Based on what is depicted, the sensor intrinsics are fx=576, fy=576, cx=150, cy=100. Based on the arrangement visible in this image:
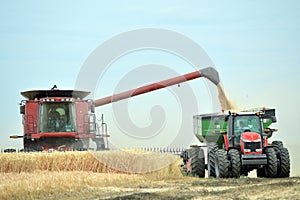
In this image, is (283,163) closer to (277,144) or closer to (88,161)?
(277,144)

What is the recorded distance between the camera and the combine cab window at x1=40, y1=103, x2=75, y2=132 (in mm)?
19130

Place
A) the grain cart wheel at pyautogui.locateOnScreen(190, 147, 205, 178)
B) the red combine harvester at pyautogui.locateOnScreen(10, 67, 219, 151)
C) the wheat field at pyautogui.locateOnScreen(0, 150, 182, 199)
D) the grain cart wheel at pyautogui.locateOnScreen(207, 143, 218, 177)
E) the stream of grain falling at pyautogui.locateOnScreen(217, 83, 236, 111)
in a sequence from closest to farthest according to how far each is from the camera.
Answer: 1. the wheat field at pyautogui.locateOnScreen(0, 150, 182, 199)
2. the grain cart wheel at pyautogui.locateOnScreen(207, 143, 218, 177)
3. the grain cart wheel at pyautogui.locateOnScreen(190, 147, 205, 178)
4. the red combine harvester at pyautogui.locateOnScreen(10, 67, 219, 151)
5. the stream of grain falling at pyautogui.locateOnScreen(217, 83, 236, 111)

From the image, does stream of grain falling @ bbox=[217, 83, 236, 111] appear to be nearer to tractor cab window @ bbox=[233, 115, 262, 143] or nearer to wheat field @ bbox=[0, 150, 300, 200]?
wheat field @ bbox=[0, 150, 300, 200]

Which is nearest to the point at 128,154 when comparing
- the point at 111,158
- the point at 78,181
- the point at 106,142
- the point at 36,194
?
the point at 111,158

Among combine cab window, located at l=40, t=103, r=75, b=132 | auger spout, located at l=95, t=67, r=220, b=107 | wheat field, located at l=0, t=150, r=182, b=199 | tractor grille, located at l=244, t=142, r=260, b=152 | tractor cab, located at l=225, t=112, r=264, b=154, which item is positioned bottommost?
wheat field, located at l=0, t=150, r=182, b=199

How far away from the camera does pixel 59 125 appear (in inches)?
757

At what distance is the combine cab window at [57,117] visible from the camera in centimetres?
1913

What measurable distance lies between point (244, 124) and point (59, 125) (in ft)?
20.7

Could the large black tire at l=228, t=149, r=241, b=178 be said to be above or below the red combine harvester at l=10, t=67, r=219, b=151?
below

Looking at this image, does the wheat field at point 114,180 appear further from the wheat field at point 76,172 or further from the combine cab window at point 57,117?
the combine cab window at point 57,117

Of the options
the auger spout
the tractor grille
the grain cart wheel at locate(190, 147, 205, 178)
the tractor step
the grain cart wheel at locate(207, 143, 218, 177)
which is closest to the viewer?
the tractor step

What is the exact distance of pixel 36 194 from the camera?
12641 millimetres

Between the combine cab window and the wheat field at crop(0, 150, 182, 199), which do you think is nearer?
the wheat field at crop(0, 150, 182, 199)

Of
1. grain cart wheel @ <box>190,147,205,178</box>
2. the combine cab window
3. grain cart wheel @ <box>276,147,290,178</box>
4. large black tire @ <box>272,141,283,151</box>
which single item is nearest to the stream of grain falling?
grain cart wheel @ <box>190,147,205,178</box>
